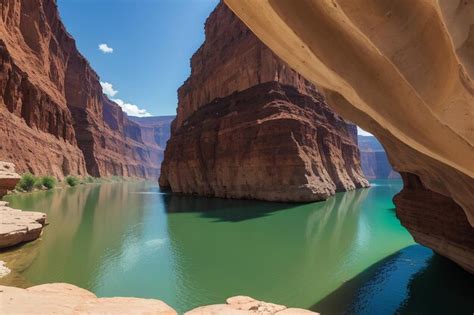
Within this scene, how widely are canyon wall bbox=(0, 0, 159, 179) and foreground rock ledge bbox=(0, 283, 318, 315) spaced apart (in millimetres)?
40560

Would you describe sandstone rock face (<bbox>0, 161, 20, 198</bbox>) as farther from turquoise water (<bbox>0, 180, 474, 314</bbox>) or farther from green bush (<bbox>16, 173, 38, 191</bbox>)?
green bush (<bbox>16, 173, 38, 191</bbox>)

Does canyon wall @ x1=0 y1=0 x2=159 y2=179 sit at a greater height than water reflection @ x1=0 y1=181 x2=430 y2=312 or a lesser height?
greater

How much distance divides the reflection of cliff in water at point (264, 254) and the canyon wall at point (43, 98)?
3531 cm

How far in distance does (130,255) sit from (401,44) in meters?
10.5

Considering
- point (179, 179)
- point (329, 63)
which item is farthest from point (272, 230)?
point (179, 179)

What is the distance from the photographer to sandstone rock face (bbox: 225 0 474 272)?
7.12ft

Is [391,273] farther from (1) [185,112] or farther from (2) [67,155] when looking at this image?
(2) [67,155]

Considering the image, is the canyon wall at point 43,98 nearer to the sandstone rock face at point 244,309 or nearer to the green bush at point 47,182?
the green bush at point 47,182

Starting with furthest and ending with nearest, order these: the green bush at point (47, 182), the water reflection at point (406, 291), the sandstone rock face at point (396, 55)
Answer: the green bush at point (47, 182), the water reflection at point (406, 291), the sandstone rock face at point (396, 55)

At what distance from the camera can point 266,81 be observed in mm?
36531

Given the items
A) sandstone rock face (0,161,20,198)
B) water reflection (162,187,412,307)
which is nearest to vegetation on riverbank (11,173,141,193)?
sandstone rock face (0,161,20,198)

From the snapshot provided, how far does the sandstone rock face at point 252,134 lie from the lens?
2981 cm

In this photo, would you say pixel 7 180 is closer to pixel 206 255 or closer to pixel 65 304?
pixel 206 255

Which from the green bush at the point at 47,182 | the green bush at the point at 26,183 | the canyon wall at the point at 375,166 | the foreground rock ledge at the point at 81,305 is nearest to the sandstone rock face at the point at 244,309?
the foreground rock ledge at the point at 81,305
